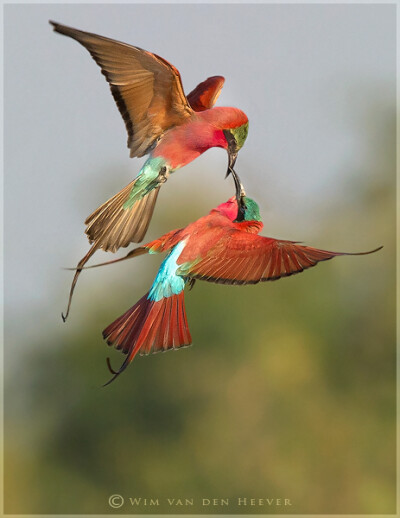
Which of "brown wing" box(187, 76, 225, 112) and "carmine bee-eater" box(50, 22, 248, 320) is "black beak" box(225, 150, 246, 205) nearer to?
"carmine bee-eater" box(50, 22, 248, 320)

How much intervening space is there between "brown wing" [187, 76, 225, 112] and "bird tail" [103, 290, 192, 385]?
0.52 meters

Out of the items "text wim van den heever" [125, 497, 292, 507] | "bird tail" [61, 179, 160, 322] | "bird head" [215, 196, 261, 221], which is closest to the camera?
"bird tail" [61, 179, 160, 322]

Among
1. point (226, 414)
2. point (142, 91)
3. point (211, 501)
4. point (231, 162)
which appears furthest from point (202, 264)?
point (211, 501)

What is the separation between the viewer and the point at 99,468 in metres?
8.88

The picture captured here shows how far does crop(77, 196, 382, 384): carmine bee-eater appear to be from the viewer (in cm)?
179

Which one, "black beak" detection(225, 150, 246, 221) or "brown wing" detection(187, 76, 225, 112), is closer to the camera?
"black beak" detection(225, 150, 246, 221)

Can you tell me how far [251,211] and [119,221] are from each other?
0.24 metres

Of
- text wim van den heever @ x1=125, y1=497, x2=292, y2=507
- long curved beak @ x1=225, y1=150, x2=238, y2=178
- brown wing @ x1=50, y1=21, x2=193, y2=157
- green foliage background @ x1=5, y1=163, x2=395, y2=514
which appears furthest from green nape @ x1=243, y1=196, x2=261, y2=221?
text wim van den heever @ x1=125, y1=497, x2=292, y2=507

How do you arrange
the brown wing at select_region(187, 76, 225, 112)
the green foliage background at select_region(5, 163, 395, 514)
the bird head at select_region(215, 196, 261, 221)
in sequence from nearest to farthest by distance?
the bird head at select_region(215, 196, 261, 221)
the brown wing at select_region(187, 76, 225, 112)
the green foliage background at select_region(5, 163, 395, 514)

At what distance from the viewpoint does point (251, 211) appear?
71.9 inches

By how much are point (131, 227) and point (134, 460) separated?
7249 mm

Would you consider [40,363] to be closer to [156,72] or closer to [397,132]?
[397,132]

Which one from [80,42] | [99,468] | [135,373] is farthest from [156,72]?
[99,468]

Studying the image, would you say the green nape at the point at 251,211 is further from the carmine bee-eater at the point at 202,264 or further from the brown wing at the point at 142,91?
the brown wing at the point at 142,91
